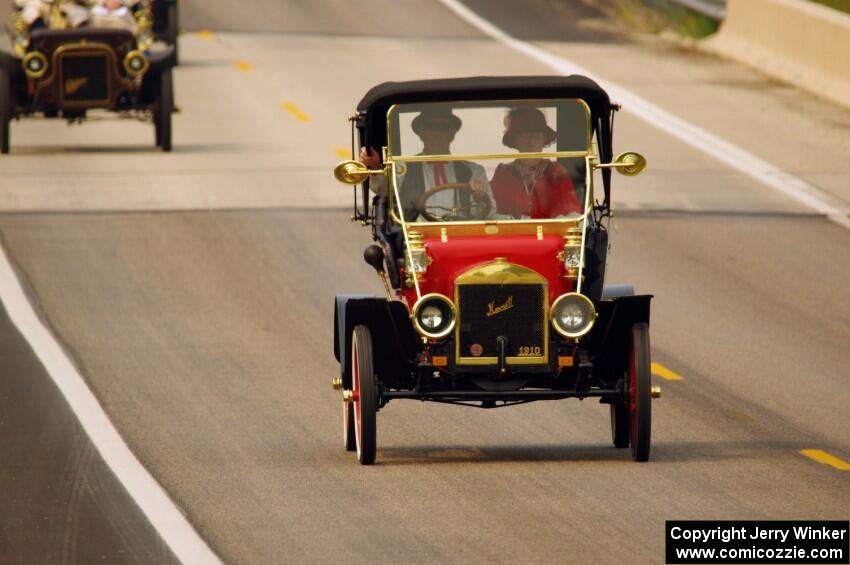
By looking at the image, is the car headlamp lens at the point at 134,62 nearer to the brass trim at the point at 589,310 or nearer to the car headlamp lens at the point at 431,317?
the car headlamp lens at the point at 431,317

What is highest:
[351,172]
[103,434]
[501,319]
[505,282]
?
[351,172]

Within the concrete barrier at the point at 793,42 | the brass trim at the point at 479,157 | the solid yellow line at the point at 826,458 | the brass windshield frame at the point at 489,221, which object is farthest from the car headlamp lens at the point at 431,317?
the concrete barrier at the point at 793,42

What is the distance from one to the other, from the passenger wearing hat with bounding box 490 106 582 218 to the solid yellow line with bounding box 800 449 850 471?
190 cm

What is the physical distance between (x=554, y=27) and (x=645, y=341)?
27460 millimetres

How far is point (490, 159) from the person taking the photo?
12180 millimetres

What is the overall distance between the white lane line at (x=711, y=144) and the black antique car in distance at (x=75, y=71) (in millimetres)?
6831

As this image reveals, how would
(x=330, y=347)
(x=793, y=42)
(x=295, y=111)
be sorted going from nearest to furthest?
(x=330, y=347) → (x=295, y=111) → (x=793, y=42)

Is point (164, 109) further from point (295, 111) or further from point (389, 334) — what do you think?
point (389, 334)

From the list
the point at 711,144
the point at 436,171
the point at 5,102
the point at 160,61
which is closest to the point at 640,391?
the point at 436,171

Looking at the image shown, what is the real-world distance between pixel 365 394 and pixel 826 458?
264 centimetres

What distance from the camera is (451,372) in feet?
37.6

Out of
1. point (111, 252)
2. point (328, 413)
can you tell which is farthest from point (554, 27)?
point (328, 413)

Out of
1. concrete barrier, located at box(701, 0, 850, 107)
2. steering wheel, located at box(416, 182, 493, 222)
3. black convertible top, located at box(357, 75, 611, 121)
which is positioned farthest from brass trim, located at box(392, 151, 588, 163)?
concrete barrier, located at box(701, 0, 850, 107)

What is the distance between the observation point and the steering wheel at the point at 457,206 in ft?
39.4
